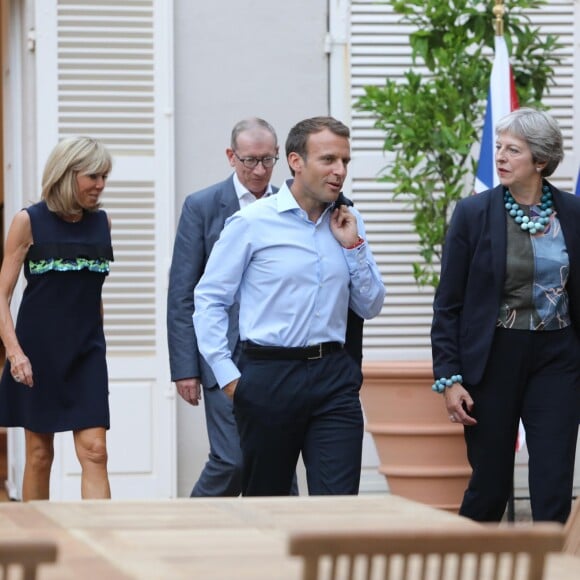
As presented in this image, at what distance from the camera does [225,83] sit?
25.7ft

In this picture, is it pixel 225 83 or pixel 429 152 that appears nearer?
pixel 429 152

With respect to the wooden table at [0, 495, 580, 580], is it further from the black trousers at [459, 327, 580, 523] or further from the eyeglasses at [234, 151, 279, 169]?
the eyeglasses at [234, 151, 279, 169]

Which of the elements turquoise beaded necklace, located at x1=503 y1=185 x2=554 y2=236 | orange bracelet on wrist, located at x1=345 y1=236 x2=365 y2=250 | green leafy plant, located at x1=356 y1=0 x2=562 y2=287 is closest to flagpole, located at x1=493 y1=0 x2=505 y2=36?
green leafy plant, located at x1=356 y1=0 x2=562 y2=287

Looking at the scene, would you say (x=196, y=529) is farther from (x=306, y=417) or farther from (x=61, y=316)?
(x=61, y=316)

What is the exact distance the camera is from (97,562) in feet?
8.04

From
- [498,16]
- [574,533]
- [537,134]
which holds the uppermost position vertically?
[498,16]

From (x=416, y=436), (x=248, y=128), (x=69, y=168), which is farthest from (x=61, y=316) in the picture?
(x=416, y=436)

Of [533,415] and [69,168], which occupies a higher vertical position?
[69,168]

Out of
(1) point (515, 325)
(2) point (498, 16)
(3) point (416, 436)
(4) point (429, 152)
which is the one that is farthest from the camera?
(4) point (429, 152)

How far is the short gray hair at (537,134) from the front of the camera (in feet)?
17.3

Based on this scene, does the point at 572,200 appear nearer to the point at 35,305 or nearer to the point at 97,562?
the point at 35,305

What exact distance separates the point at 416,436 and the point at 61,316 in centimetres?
202

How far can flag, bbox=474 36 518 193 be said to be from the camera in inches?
277

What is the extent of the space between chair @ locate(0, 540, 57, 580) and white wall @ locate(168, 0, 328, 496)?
5861mm
